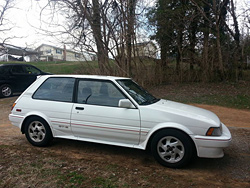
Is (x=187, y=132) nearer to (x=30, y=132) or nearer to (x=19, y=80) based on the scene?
(x=30, y=132)

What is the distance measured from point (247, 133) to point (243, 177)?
2961 mm

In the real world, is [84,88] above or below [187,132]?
above

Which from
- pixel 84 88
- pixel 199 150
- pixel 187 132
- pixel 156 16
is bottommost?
pixel 199 150

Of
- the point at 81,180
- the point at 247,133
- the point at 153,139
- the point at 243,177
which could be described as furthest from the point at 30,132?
the point at 247,133

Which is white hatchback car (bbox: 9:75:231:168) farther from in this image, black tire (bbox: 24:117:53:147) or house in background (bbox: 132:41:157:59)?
house in background (bbox: 132:41:157:59)

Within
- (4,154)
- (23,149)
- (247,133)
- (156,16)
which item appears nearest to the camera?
(4,154)

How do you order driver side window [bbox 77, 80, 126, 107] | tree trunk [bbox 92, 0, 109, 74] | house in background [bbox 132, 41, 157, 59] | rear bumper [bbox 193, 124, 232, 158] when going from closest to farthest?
rear bumper [bbox 193, 124, 232, 158], driver side window [bbox 77, 80, 126, 107], tree trunk [bbox 92, 0, 109, 74], house in background [bbox 132, 41, 157, 59]

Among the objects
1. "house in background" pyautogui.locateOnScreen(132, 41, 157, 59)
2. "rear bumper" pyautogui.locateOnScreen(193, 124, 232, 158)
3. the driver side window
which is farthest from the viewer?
"house in background" pyautogui.locateOnScreen(132, 41, 157, 59)

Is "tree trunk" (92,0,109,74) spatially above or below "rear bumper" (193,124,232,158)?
above

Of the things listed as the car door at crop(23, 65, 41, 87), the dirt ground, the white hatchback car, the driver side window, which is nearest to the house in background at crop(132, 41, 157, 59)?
the car door at crop(23, 65, 41, 87)

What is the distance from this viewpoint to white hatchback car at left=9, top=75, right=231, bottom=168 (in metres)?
3.54

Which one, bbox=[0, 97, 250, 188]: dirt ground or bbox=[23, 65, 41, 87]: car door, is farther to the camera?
bbox=[23, 65, 41, 87]: car door

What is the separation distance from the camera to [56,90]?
15.0ft

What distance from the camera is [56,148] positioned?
176 inches
